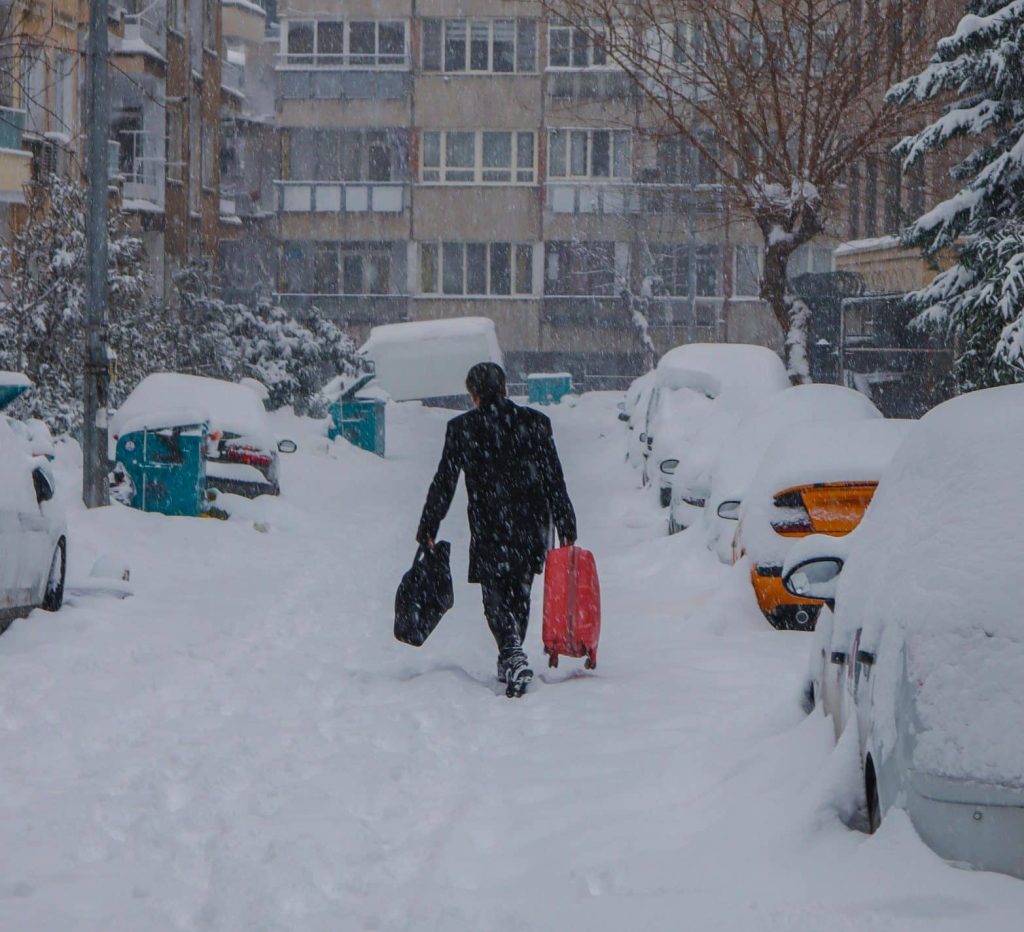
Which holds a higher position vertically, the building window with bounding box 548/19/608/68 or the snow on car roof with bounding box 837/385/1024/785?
the building window with bounding box 548/19/608/68

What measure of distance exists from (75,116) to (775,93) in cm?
1498

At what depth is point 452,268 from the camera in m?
54.6

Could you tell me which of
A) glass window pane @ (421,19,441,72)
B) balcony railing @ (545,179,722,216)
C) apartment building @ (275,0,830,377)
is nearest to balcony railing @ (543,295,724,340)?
apartment building @ (275,0,830,377)

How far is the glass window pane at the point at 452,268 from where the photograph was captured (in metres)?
54.4

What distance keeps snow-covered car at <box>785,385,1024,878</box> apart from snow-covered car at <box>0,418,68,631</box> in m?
5.90

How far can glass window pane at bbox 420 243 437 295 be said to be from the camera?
5450cm

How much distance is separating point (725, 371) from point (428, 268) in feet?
115

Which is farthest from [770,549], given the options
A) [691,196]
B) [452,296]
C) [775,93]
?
[452,296]

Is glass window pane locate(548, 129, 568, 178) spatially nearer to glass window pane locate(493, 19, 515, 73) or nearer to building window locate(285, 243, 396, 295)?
glass window pane locate(493, 19, 515, 73)

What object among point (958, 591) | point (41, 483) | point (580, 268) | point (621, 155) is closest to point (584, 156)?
point (621, 155)

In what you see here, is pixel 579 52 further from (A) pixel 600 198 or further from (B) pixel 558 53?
(A) pixel 600 198

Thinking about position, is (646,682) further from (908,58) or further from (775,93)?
(908,58)

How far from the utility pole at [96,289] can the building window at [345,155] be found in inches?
1530

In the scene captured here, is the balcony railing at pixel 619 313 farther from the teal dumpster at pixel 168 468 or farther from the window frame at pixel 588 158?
the teal dumpster at pixel 168 468
